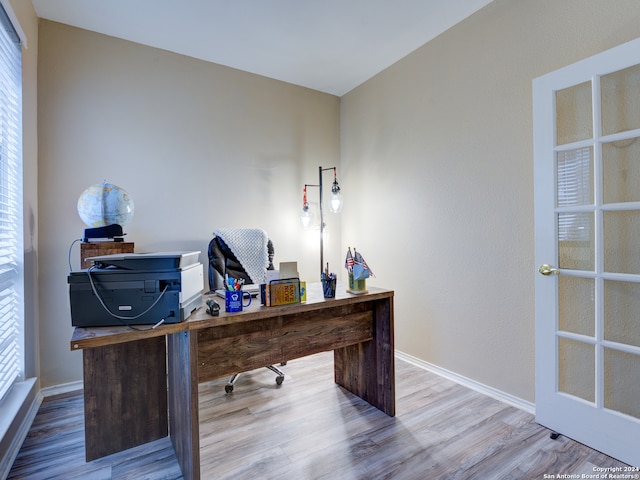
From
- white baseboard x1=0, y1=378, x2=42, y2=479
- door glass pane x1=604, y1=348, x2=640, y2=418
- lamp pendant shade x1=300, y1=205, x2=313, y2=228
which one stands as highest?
lamp pendant shade x1=300, y1=205, x2=313, y2=228

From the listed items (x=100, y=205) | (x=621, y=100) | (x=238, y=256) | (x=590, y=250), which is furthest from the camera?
(x=238, y=256)

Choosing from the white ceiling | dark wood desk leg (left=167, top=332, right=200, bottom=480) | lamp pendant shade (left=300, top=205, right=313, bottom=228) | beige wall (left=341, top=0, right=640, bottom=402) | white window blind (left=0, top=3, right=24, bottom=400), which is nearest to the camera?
dark wood desk leg (left=167, top=332, right=200, bottom=480)

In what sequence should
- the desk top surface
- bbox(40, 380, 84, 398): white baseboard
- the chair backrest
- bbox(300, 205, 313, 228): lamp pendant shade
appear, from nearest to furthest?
the desk top surface < bbox(40, 380, 84, 398): white baseboard < the chair backrest < bbox(300, 205, 313, 228): lamp pendant shade

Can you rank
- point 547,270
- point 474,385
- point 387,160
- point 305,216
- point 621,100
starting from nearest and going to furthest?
point 621,100 → point 547,270 → point 474,385 → point 387,160 → point 305,216

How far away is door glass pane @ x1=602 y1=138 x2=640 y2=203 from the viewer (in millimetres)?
1603

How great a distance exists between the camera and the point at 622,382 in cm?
164

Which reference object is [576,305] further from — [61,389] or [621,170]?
[61,389]

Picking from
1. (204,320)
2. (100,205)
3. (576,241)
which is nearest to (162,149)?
(100,205)

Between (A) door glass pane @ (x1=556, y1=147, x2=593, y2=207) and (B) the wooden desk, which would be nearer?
(B) the wooden desk

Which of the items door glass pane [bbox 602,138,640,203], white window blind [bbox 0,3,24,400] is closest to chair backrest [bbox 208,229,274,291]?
white window blind [bbox 0,3,24,400]

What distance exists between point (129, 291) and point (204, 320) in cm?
32

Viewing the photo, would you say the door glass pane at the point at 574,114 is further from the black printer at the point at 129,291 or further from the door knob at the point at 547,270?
the black printer at the point at 129,291

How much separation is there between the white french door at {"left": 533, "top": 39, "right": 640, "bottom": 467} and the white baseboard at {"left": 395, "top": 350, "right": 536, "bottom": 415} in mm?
184

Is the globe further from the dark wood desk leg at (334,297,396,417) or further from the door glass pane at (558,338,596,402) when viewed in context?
the door glass pane at (558,338,596,402)
